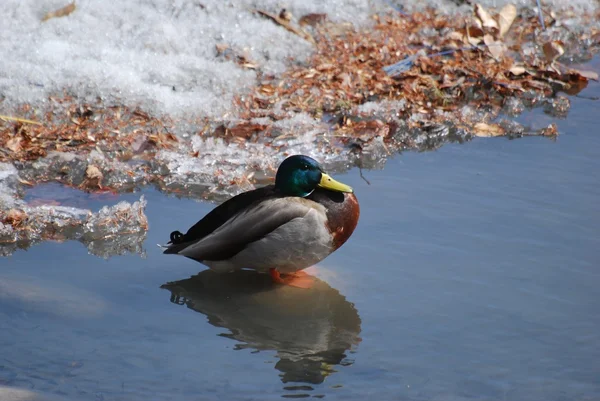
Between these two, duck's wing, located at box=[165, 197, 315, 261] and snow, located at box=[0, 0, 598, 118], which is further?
snow, located at box=[0, 0, 598, 118]

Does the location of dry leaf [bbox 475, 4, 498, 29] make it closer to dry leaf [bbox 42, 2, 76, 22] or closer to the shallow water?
the shallow water

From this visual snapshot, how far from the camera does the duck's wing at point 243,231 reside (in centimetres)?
447

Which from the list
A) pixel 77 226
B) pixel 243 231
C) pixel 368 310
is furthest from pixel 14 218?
pixel 368 310

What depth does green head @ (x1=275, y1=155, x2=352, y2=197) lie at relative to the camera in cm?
457

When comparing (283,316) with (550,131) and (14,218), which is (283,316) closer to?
(14,218)

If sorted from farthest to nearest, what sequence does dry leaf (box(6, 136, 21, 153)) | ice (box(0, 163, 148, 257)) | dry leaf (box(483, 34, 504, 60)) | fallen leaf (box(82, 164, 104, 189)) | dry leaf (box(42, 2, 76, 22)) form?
dry leaf (box(483, 34, 504, 60)) < dry leaf (box(42, 2, 76, 22)) < dry leaf (box(6, 136, 21, 153)) < fallen leaf (box(82, 164, 104, 189)) < ice (box(0, 163, 148, 257))

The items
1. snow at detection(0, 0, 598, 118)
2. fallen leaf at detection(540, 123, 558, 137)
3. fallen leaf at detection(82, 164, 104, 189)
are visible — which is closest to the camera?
fallen leaf at detection(82, 164, 104, 189)

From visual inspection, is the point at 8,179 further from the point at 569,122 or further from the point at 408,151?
the point at 569,122

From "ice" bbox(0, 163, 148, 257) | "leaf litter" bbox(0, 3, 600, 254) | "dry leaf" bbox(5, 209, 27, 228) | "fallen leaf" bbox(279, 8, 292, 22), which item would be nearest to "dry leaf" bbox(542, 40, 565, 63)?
"leaf litter" bbox(0, 3, 600, 254)

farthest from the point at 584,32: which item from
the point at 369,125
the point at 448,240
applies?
the point at 448,240

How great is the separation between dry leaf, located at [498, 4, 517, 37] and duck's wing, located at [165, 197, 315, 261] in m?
3.91

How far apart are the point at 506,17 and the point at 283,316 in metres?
4.50

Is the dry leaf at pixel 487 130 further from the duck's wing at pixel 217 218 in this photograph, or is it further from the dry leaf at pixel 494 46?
the duck's wing at pixel 217 218

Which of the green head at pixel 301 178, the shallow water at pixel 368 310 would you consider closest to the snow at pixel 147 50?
the shallow water at pixel 368 310
